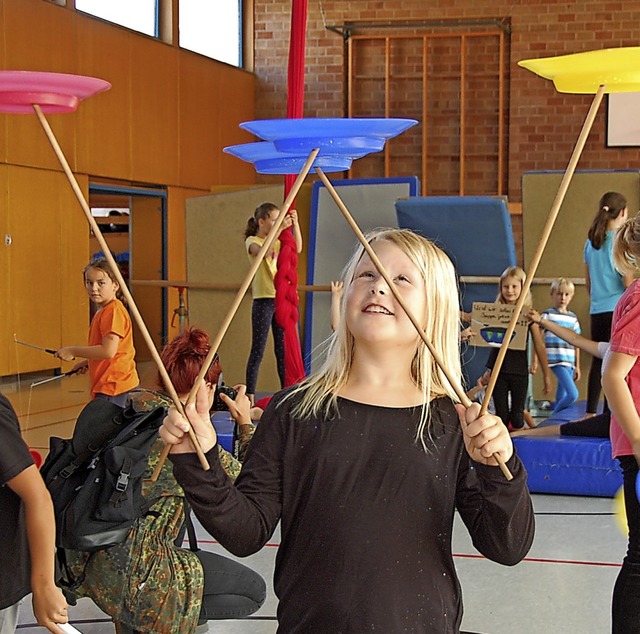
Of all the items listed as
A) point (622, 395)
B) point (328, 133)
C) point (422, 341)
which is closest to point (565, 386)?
point (622, 395)

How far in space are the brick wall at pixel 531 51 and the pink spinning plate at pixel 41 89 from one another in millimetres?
8968

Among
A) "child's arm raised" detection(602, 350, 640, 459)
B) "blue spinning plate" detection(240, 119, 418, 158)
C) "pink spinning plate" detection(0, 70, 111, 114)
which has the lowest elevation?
"child's arm raised" detection(602, 350, 640, 459)

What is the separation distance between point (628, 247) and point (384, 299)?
0.86 meters

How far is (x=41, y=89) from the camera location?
4.05 feet

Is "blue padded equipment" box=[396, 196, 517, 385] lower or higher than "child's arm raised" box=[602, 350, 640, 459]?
higher

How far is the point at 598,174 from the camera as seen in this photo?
612cm

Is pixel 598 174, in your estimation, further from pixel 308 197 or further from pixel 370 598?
pixel 370 598

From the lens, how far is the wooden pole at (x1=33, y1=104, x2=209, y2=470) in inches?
43.6

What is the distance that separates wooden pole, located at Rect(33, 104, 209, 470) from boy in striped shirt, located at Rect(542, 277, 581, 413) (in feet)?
13.9

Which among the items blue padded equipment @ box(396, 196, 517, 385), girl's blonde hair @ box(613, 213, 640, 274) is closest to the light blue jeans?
blue padded equipment @ box(396, 196, 517, 385)

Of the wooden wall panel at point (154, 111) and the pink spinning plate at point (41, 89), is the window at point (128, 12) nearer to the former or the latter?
the wooden wall panel at point (154, 111)

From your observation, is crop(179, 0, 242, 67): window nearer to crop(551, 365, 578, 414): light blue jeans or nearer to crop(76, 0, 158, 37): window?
crop(76, 0, 158, 37): window

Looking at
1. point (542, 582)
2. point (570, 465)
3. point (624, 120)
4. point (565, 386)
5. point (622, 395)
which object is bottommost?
point (542, 582)

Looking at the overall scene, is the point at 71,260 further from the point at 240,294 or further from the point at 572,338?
the point at 240,294
